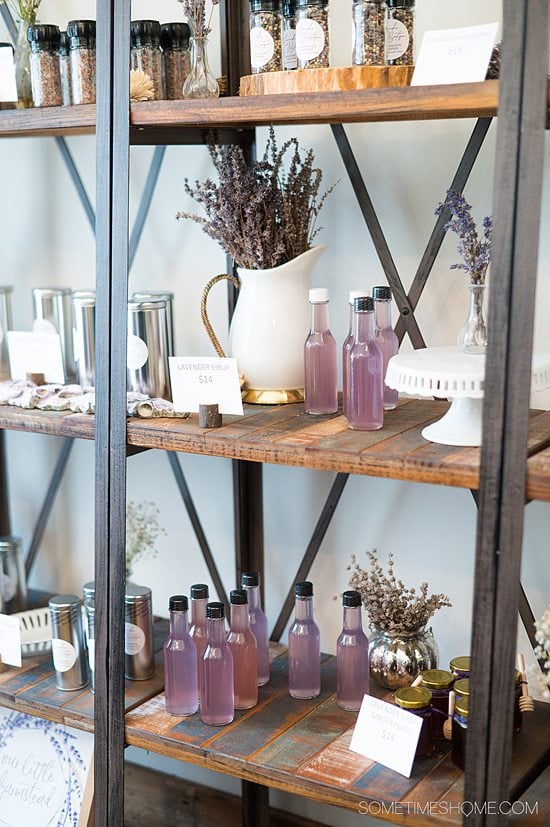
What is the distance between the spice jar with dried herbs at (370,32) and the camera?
1.47 meters

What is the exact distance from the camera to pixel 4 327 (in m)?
2.08

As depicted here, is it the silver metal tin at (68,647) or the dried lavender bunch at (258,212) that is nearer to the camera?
the dried lavender bunch at (258,212)

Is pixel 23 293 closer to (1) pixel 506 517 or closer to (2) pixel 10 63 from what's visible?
(2) pixel 10 63

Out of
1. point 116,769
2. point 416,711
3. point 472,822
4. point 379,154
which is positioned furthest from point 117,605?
point 379,154

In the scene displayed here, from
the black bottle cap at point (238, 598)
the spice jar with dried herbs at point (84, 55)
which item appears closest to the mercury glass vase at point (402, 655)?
the black bottle cap at point (238, 598)

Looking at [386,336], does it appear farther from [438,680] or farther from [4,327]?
[4,327]

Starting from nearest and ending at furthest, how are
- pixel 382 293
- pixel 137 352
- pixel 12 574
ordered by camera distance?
pixel 382 293 → pixel 137 352 → pixel 12 574

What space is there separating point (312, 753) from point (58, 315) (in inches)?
39.7

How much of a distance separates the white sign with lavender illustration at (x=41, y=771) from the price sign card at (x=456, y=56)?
137 cm

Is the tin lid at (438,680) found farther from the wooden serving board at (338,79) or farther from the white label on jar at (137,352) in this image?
the wooden serving board at (338,79)

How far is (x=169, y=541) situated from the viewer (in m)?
2.30

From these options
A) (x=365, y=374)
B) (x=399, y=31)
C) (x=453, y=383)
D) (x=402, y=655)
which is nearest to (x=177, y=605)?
(x=402, y=655)

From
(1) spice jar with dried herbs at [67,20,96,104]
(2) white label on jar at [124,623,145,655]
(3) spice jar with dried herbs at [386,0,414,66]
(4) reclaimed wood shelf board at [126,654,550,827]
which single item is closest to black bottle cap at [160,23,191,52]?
(1) spice jar with dried herbs at [67,20,96,104]

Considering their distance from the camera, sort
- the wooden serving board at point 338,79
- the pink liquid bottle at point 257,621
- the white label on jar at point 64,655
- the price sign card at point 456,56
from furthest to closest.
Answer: the white label on jar at point 64,655 < the pink liquid bottle at point 257,621 < the wooden serving board at point 338,79 < the price sign card at point 456,56
